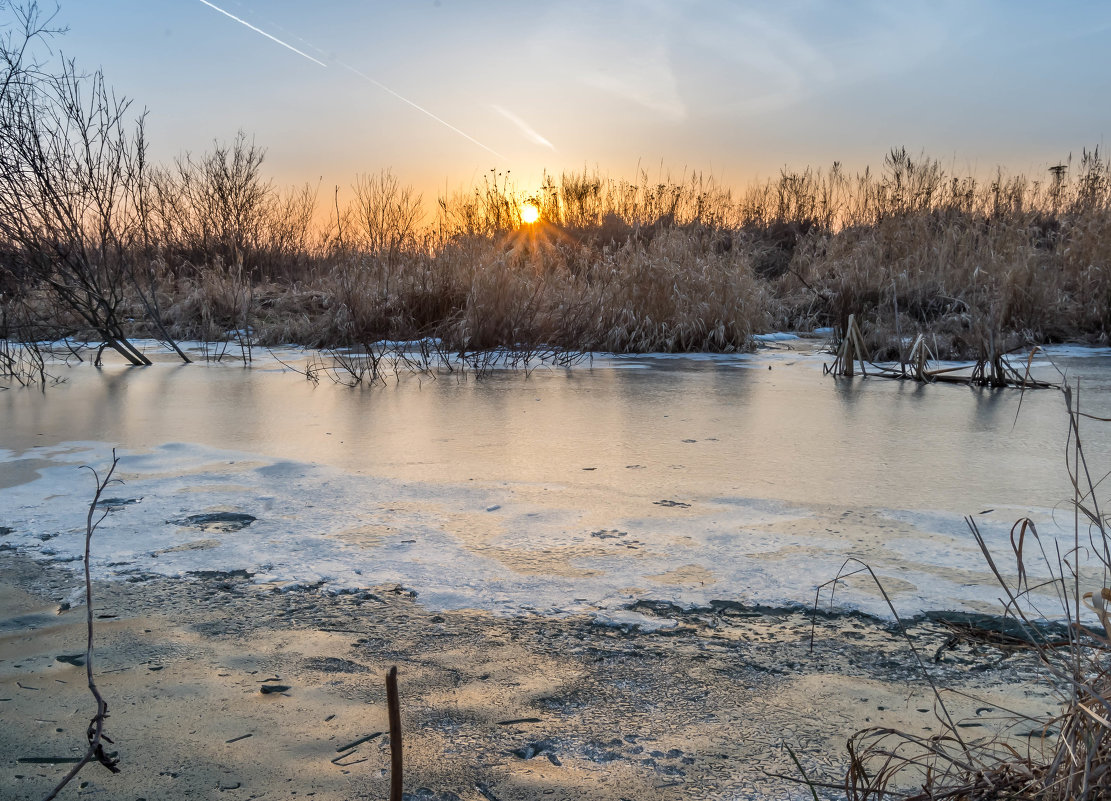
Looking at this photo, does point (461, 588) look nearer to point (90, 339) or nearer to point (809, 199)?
point (90, 339)

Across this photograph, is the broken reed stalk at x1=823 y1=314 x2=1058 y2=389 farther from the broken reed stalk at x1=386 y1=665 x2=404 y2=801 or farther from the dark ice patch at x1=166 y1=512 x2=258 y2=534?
the broken reed stalk at x1=386 y1=665 x2=404 y2=801

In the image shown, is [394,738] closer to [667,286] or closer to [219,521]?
[219,521]

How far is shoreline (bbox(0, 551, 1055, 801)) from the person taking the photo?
1.21m

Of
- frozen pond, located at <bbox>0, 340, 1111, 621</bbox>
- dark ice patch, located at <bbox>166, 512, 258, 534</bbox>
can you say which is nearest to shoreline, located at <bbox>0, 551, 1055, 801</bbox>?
frozen pond, located at <bbox>0, 340, 1111, 621</bbox>

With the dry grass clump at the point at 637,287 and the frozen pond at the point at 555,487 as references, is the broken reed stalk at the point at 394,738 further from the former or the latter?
the dry grass clump at the point at 637,287

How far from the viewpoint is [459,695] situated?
1.43 meters

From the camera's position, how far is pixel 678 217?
43.4ft

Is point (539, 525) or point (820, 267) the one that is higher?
point (820, 267)

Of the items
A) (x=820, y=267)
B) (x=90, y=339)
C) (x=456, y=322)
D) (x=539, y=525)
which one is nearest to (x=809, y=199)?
(x=820, y=267)

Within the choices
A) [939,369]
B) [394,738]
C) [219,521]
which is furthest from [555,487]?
[939,369]

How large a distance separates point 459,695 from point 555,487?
4.65 ft

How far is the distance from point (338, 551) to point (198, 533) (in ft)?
1.48

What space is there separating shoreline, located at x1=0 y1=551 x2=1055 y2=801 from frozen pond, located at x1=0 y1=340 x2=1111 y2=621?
0.52 feet

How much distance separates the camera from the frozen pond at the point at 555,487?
A: 203cm
